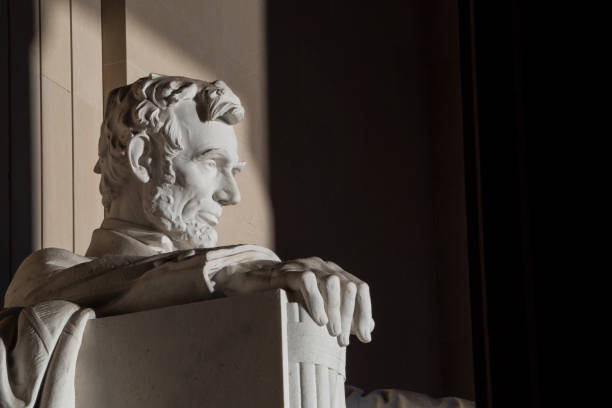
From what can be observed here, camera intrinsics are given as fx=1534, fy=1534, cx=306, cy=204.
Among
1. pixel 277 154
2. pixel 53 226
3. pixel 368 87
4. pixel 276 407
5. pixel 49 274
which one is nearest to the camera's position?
pixel 276 407

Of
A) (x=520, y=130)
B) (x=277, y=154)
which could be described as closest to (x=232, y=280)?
(x=520, y=130)

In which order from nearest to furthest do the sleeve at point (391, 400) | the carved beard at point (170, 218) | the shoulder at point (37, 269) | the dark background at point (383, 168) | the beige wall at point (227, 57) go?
1. the shoulder at point (37, 269)
2. the carved beard at point (170, 218)
3. the sleeve at point (391, 400)
4. the beige wall at point (227, 57)
5. the dark background at point (383, 168)

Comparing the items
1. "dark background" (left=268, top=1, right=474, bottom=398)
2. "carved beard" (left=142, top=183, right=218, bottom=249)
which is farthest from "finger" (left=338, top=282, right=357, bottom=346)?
"dark background" (left=268, top=1, right=474, bottom=398)

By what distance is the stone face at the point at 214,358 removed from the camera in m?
3.93

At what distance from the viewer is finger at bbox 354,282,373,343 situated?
13.3ft

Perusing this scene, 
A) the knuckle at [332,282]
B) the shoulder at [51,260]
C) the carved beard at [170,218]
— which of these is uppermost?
the carved beard at [170,218]

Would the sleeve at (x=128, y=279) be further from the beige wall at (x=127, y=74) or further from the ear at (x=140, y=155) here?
the beige wall at (x=127, y=74)

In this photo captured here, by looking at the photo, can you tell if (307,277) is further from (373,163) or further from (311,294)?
(373,163)

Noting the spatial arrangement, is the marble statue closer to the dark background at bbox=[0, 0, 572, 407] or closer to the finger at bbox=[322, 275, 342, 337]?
the finger at bbox=[322, 275, 342, 337]

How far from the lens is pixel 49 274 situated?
469 centimetres

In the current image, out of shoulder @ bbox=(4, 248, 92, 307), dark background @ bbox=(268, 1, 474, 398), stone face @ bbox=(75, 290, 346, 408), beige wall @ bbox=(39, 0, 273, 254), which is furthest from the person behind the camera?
dark background @ bbox=(268, 1, 474, 398)

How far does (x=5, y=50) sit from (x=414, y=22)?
418 centimetres

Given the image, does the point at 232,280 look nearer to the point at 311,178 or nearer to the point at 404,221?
the point at 311,178

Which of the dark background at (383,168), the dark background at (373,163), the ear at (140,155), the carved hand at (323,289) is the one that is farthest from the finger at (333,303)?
the dark background at (383,168)
